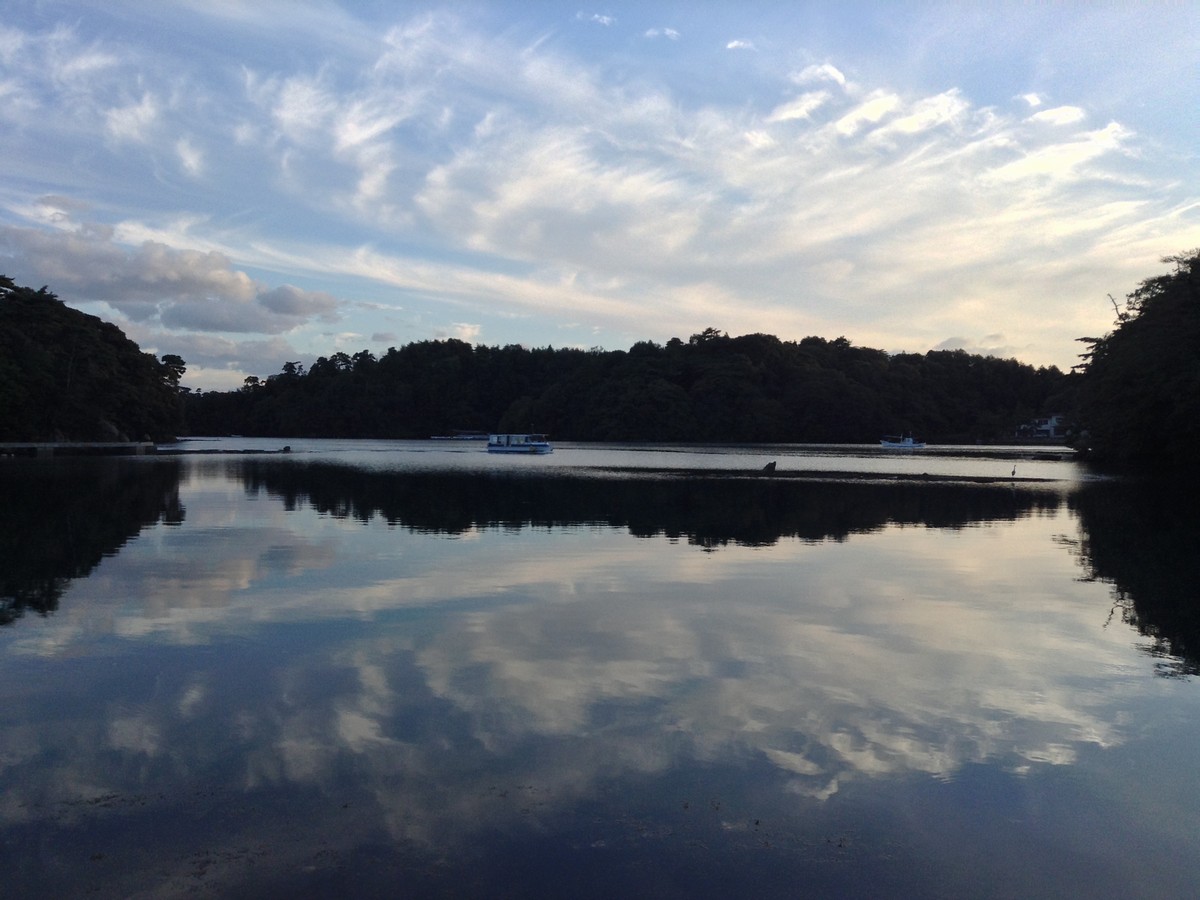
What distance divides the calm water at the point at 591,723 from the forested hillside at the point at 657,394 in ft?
423

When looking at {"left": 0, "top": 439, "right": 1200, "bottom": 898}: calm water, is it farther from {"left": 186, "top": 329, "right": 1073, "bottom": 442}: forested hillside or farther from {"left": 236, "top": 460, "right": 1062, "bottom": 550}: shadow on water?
{"left": 186, "top": 329, "right": 1073, "bottom": 442}: forested hillside

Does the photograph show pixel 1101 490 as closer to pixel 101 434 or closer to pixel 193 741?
pixel 193 741

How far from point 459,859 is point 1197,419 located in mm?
54153

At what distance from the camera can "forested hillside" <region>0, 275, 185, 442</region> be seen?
65.9m


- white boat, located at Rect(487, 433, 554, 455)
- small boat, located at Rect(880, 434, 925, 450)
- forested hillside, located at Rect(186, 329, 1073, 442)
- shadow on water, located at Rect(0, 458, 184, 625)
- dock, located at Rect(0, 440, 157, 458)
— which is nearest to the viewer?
shadow on water, located at Rect(0, 458, 184, 625)

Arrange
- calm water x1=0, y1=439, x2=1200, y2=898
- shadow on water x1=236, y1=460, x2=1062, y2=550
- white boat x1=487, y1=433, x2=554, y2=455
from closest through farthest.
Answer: calm water x1=0, y1=439, x2=1200, y2=898, shadow on water x1=236, y1=460, x2=1062, y2=550, white boat x1=487, y1=433, x2=554, y2=455

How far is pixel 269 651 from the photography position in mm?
10391

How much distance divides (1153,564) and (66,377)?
74277 mm

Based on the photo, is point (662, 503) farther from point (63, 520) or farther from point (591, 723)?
point (591, 723)

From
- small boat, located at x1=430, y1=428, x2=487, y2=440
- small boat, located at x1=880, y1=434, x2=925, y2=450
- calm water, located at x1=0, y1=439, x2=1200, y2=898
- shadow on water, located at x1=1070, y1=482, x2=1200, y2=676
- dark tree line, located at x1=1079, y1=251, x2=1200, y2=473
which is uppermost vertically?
dark tree line, located at x1=1079, y1=251, x2=1200, y2=473

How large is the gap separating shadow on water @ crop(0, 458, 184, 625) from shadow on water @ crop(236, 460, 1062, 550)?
433 centimetres

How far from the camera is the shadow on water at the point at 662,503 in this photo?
24625mm

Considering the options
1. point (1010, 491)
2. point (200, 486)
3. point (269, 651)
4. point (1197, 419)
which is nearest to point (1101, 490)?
point (1010, 491)

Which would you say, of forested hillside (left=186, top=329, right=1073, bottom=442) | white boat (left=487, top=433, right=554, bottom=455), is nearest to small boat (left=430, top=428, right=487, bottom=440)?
forested hillside (left=186, top=329, right=1073, bottom=442)
